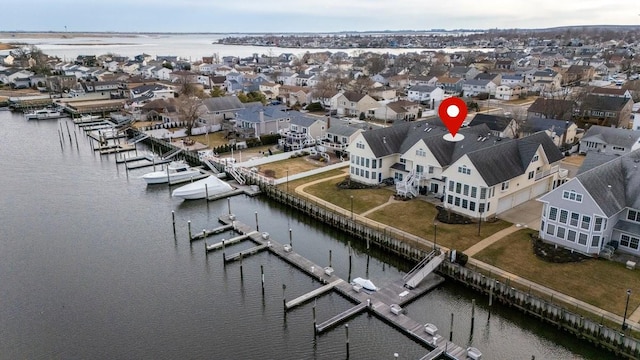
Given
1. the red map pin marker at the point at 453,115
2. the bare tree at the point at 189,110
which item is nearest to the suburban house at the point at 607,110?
the red map pin marker at the point at 453,115

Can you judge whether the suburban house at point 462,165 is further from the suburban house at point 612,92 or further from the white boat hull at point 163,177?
the suburban house at point 612,92

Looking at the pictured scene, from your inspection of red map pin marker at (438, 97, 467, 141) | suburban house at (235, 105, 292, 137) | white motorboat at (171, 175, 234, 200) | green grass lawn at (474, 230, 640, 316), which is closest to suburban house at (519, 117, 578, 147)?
red map pin marker at (438, 97, 467, 141)

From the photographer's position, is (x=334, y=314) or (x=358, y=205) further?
(x=358, y=205)

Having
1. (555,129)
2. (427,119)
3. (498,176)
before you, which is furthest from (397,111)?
(498,176)

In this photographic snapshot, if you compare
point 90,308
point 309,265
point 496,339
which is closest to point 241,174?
point 309,265

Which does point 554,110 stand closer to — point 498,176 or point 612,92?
point 612,92

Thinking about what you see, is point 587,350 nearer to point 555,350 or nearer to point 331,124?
point 555,350

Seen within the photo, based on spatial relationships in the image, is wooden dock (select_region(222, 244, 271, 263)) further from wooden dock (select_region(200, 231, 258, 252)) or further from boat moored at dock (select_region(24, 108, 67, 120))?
boat moored at dock (select_region(24, 108, 67, 120))
